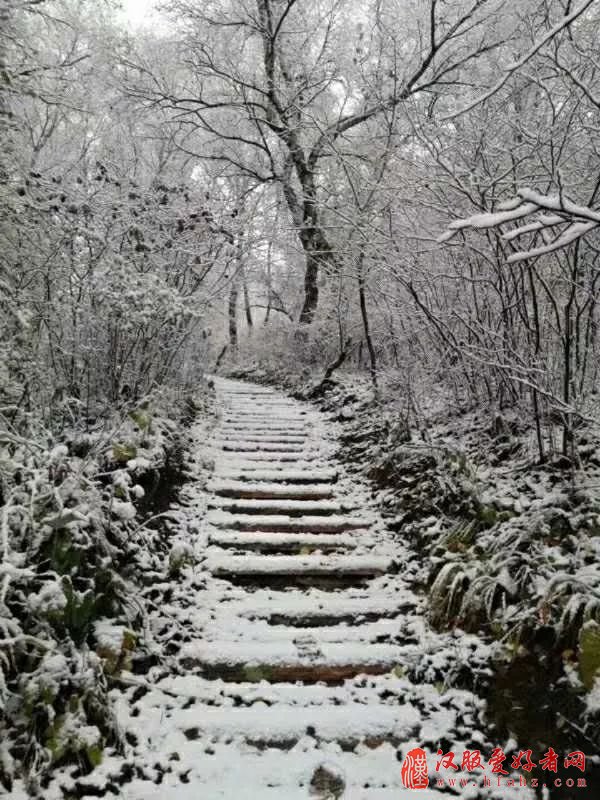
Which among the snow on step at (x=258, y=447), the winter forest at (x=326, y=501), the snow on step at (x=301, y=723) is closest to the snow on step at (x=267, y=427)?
the winter forest at (x=326, y=501)

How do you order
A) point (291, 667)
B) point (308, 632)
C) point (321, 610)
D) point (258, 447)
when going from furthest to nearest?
point (258, 447) < point (321, 610) < point (308, 632) < point (291, 667)

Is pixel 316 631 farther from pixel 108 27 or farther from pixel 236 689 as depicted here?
pixel 108 27

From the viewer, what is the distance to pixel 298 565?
13.1 feet

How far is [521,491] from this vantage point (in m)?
3.83

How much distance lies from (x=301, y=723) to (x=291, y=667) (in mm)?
378

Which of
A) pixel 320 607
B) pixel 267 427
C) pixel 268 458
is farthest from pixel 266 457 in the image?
pixel 320 607

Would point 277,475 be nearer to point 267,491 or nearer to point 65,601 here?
point 267,491

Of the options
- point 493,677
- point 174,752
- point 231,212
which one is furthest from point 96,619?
point 231,212

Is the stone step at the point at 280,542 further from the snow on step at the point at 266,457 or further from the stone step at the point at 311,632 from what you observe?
the snow on step at the point at 266,457

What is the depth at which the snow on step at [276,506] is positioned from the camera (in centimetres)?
490

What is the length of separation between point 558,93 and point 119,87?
1021cm

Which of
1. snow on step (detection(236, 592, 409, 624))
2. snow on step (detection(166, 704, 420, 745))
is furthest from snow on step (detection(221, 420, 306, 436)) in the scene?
snow on step (detection(166, 704, 420, 745))
